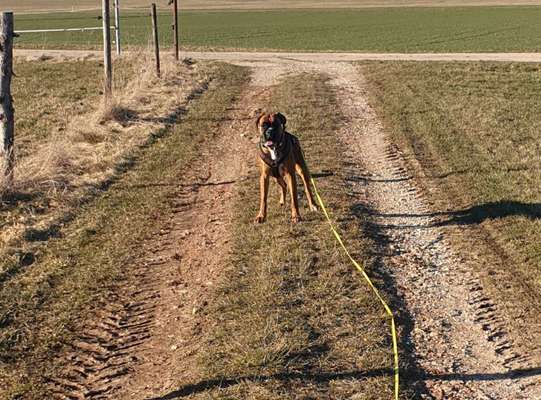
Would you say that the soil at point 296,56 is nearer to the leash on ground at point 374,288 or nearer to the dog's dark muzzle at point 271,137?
the leash on ground at point 374,288

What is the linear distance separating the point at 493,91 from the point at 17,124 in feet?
34.8

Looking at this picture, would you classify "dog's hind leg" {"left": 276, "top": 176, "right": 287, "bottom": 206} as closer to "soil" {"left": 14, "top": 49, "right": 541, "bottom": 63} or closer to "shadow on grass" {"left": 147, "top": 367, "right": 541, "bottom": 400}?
"shadow on grass" {"left": 147, "top": 367, "right": 541, "bottom": 400}

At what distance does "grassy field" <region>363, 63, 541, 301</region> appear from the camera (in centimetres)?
819

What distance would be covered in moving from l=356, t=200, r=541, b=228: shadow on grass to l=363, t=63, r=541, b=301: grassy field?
11 mm

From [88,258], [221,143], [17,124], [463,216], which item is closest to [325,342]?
[88,258]

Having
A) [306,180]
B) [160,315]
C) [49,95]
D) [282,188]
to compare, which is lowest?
[49,95]

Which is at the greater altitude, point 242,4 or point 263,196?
point 263,196

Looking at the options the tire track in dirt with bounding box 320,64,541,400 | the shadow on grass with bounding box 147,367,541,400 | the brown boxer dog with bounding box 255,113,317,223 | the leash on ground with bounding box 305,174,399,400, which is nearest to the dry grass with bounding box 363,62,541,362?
the tire track in dirt with bounding box 320,64,541,400

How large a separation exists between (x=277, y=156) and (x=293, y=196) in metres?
0.46

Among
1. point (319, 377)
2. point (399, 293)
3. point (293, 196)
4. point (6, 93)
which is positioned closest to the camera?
point (319, 377)

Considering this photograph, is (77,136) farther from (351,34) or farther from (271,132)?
(351,34)

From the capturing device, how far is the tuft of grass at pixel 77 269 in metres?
5.45

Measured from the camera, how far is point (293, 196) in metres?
8.04

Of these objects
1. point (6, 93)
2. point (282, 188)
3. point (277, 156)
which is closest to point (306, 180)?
point (282, 188)
